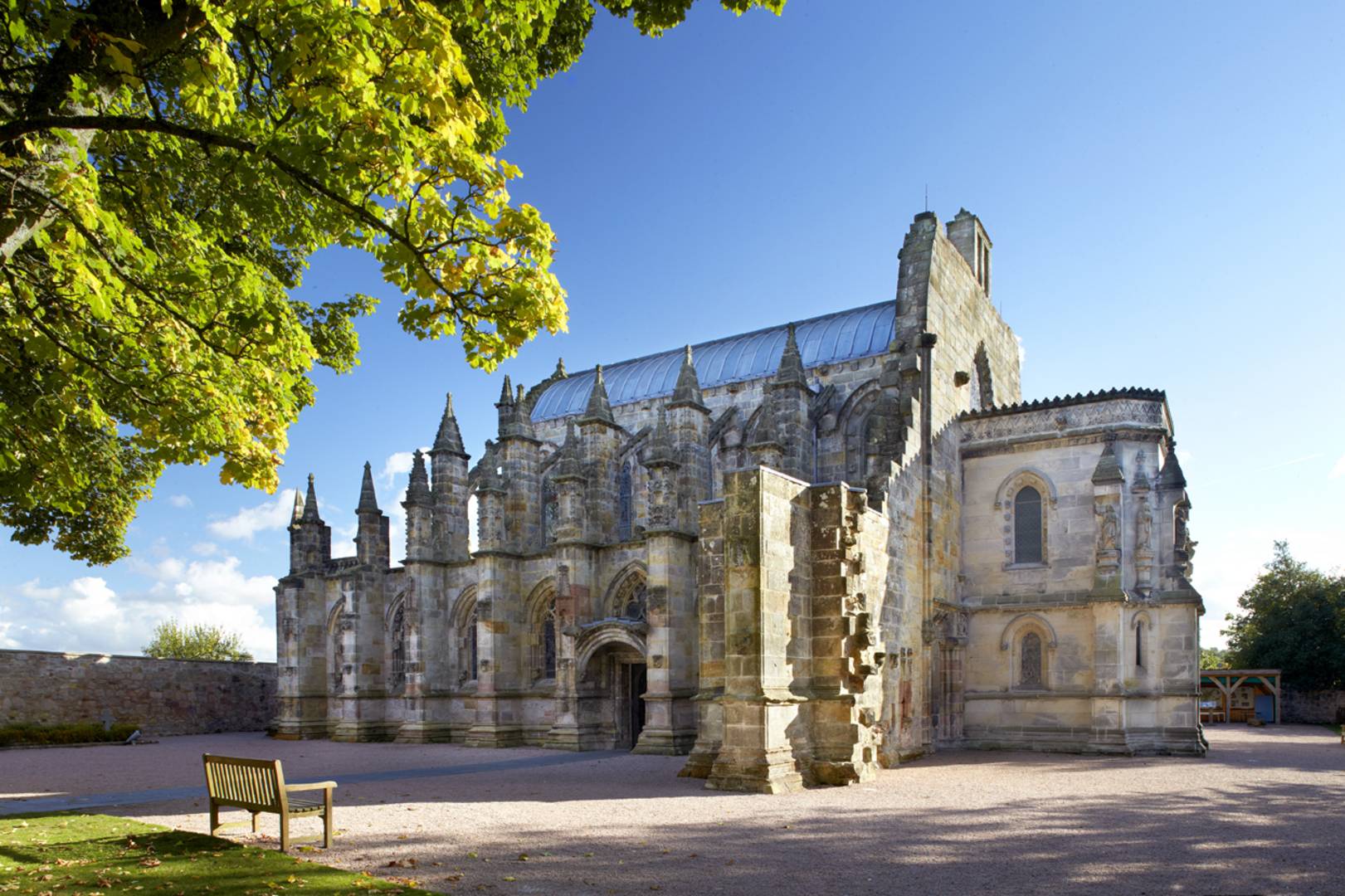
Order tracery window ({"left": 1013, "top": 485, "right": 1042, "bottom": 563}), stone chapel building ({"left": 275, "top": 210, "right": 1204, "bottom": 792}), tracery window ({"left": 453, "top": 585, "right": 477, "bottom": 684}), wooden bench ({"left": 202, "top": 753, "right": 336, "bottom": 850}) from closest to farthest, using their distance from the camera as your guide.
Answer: wooden bench ({"left": 202, "top": 753, "right": 336, "bottom": 850}) < stone chapel building ({"left": 275, "top": 210, "right": 1204, "bottom": 792}) < tracery window ({"left": 1013, "top": 485, "right": 1042, "bottom": 563}) < tracery window ({"left": 453, "top": 585, "right": 477, "bottom": 684})

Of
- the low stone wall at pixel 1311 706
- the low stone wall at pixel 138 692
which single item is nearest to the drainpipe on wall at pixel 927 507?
the low stone wall at pixel 1311 706

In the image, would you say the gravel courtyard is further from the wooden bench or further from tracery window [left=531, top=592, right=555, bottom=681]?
tracery window [left=531, top=592, right=555, bottom=681]

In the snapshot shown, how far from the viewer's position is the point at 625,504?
29422 millimetres

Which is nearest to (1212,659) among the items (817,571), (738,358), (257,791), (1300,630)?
(1300,630)

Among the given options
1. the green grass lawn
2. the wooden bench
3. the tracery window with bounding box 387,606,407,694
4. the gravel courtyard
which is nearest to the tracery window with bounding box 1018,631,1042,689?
the gravel courtyard

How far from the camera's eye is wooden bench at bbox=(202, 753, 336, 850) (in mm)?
8992

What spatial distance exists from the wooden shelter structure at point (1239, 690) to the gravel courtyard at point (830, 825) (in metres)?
14.6

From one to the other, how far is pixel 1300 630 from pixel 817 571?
2825 cm

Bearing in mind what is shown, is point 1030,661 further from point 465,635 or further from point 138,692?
point 138,692

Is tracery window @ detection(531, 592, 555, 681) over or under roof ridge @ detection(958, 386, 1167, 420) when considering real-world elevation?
under


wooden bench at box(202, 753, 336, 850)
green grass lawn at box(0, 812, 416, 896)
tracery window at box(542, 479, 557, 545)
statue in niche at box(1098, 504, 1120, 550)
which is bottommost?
green grass lawn at box(0, 812, 416, 896)

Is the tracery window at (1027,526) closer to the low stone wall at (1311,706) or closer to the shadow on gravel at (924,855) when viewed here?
the shadow on gravel at (924,855)

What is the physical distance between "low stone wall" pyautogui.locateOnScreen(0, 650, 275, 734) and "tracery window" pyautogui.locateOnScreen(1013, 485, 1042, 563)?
2676 cm

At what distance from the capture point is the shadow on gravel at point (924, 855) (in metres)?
8.14
